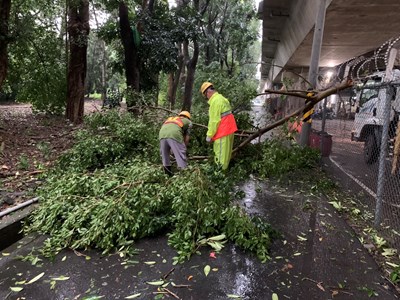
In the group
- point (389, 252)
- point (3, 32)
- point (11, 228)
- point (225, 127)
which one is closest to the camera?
point (389, 252)

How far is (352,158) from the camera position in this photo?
913 centimetres

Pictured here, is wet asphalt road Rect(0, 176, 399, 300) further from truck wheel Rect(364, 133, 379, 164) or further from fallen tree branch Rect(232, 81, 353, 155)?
truck wheel Rect(364, 133, 379, 164)

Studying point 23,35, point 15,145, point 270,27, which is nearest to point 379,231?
point 15,145

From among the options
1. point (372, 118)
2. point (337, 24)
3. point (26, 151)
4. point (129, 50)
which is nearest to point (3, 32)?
point (26, 151)

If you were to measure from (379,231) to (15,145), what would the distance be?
6.99m

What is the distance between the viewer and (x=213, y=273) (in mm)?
3150

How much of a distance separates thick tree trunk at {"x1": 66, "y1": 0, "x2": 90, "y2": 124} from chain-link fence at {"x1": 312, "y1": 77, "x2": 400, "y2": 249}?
23.1 feet

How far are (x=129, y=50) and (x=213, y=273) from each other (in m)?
8.51

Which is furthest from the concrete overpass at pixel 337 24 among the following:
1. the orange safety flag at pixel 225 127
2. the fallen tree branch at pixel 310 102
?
the orange safety flag at pixel 225 127

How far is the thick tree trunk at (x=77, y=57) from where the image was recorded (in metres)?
9.34

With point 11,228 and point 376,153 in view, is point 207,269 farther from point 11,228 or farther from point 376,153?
point 376,153

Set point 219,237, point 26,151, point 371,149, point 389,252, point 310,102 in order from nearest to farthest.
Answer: point 389,252
point 219,237
point 310,102
point 26,151
point 371,149

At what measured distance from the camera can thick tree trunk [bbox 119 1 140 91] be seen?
9.78 m

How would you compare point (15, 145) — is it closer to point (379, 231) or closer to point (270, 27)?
point (379, 231)
